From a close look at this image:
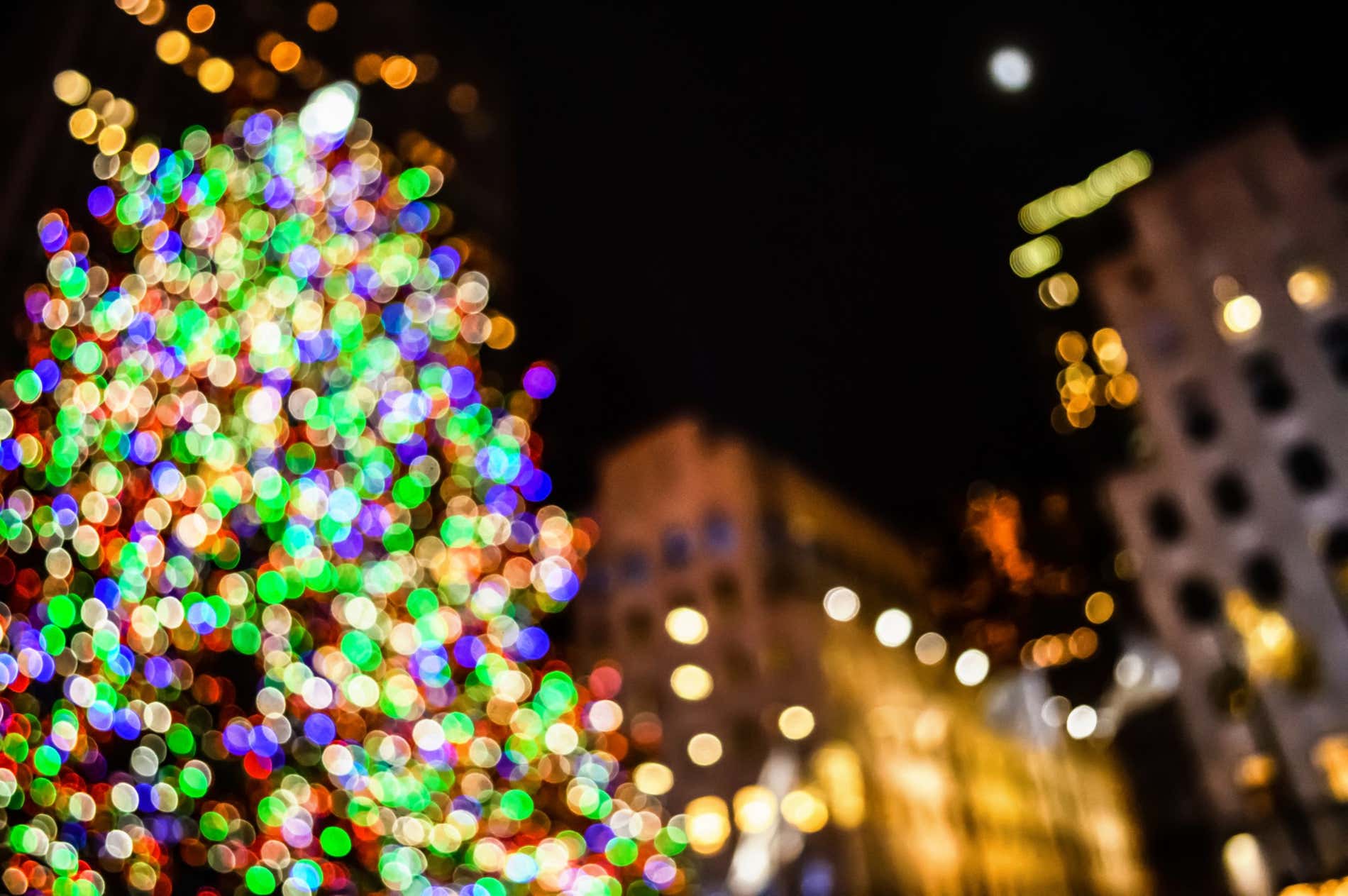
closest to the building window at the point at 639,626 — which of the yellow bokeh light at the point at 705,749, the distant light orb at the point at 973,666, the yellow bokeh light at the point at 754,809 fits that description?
the yellow bokeh light at the point at 705,749

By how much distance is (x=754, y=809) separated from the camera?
22938 millimetres

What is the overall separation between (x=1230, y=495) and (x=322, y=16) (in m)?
20.9

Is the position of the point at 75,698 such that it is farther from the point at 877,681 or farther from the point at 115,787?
the point at 877,681

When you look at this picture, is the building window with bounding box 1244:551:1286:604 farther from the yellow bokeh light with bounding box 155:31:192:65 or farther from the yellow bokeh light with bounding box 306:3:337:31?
the yellow bokeh light with bounding box 155:31:192:65

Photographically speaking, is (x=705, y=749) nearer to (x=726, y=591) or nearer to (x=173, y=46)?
(x=726, y=591)

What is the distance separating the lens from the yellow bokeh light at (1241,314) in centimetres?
2331

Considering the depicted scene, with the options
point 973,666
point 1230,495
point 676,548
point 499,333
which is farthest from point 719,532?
point 499,333

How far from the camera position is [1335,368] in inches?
860

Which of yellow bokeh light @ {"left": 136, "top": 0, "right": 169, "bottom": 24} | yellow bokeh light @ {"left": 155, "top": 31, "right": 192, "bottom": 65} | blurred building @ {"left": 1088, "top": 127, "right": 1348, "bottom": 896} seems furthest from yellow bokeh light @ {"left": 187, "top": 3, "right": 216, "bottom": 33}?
blurred building @ {"left": 1088, "top": 127, "right": 1348, "bottom": 896}

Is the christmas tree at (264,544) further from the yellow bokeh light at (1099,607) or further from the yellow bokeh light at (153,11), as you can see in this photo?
the yellow bokeh light at (1099,607)

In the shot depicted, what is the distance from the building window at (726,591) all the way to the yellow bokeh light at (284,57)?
16275mm

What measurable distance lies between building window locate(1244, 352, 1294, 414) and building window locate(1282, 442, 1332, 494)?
1.02 metres

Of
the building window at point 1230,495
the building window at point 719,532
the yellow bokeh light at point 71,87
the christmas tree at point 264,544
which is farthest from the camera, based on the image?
the building window at point 719,532

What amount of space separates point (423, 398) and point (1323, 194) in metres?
21.8
